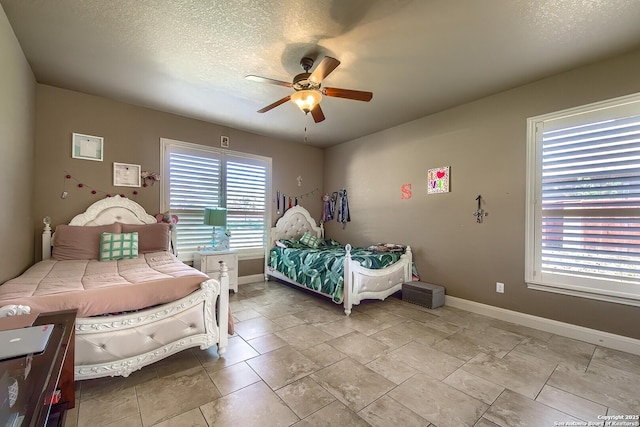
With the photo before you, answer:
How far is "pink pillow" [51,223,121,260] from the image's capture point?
2.90m

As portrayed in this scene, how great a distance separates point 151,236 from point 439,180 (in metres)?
3.84

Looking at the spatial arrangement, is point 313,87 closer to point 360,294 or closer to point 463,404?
point 360,294

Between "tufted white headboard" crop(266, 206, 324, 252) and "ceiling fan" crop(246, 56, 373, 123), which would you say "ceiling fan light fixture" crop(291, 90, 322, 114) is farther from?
"tufted white headboard" crop(266, 206, 324, 252)

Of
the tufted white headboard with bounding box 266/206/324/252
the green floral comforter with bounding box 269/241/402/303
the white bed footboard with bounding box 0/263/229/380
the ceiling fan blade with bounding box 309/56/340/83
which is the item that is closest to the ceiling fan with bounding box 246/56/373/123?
the ceiling fan blade with bounding box 309/56/340/83

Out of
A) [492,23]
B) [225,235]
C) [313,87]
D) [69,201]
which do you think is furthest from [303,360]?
[69,201]

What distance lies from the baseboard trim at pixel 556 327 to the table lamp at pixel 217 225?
3.32 metres

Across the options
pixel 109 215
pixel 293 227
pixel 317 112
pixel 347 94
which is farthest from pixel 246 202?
pixel 347 94

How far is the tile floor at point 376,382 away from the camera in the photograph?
1.63 metres

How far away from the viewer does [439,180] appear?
3.75 meters

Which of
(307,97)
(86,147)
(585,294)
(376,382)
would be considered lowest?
(376,382)

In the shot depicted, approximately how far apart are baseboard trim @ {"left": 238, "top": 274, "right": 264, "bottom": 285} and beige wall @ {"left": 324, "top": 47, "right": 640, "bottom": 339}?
6.75 feet

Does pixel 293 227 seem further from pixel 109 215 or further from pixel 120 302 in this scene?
pixel 120 302

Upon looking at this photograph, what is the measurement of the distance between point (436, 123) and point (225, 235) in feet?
11.8

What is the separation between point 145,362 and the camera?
194 centimetres
